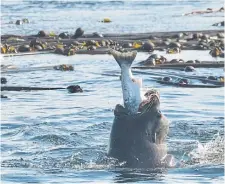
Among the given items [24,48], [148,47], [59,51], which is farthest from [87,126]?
[24,48]

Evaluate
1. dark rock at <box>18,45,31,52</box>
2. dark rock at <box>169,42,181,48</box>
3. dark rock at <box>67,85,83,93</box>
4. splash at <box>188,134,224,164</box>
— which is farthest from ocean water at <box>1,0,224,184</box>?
dark rock at <box>18,45,31,52</box>

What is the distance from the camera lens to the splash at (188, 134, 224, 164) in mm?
10617

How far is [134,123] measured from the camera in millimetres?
9203

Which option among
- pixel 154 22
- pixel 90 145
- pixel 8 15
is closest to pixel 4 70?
pixel 90 145

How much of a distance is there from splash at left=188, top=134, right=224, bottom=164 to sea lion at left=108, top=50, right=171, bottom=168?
1.30 meters

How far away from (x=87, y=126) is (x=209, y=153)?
2961 mm

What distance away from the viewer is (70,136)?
1271 centimetres

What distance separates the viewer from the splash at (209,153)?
10.6 m

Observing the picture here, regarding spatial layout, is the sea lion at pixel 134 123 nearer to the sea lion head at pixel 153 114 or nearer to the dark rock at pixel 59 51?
the sea lion head at pixel 153 114

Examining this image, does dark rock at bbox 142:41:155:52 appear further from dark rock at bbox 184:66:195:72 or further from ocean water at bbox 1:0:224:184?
dark rock at bbox 184:66:195:72

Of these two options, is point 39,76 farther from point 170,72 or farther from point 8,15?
point 8,15

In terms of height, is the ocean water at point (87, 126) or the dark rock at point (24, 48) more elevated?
the ocean water at point (87, 126)

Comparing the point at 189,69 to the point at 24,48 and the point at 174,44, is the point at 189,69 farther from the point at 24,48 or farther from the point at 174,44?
the point at 24,48

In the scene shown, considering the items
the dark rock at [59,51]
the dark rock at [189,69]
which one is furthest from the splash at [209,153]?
the dark rock at [59,51]
